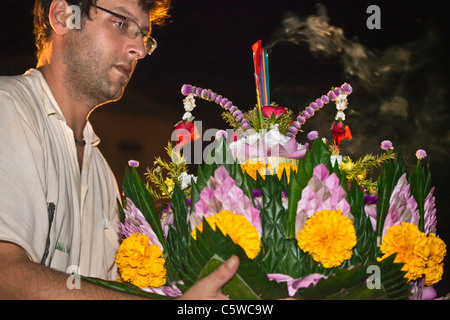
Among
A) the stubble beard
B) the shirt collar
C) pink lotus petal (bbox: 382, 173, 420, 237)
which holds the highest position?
the stubble beard

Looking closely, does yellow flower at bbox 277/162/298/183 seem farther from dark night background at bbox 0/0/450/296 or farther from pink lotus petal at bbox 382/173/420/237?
dark night background at bbox 0/0/450/296

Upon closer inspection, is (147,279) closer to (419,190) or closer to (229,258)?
(229,258)

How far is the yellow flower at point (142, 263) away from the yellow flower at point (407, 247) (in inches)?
14.6

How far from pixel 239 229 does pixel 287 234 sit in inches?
3.8

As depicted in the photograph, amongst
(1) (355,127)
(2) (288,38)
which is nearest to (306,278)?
(2) (288,38)

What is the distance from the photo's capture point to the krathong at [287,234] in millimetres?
762

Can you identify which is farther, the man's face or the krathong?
the man's face

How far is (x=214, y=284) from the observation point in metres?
0.73

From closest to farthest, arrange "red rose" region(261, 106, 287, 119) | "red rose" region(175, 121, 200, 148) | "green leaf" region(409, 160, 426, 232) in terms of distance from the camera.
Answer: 1. "green leaf" region(409, 160, 426, 232)
2. "red rose" region(261, 106, 287, 119)
3. "red rose" region(175, 121, 200, 148)

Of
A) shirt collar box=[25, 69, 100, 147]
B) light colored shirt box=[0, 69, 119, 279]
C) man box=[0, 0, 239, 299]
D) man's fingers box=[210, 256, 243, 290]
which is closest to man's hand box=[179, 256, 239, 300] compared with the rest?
man's fingers box=[210, 256, 243, 290]

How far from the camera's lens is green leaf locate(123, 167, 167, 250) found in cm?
94

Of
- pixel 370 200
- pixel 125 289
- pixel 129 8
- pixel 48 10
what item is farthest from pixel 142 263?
pixel 48 10

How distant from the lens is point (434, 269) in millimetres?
897

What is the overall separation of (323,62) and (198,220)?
2.34 meters
